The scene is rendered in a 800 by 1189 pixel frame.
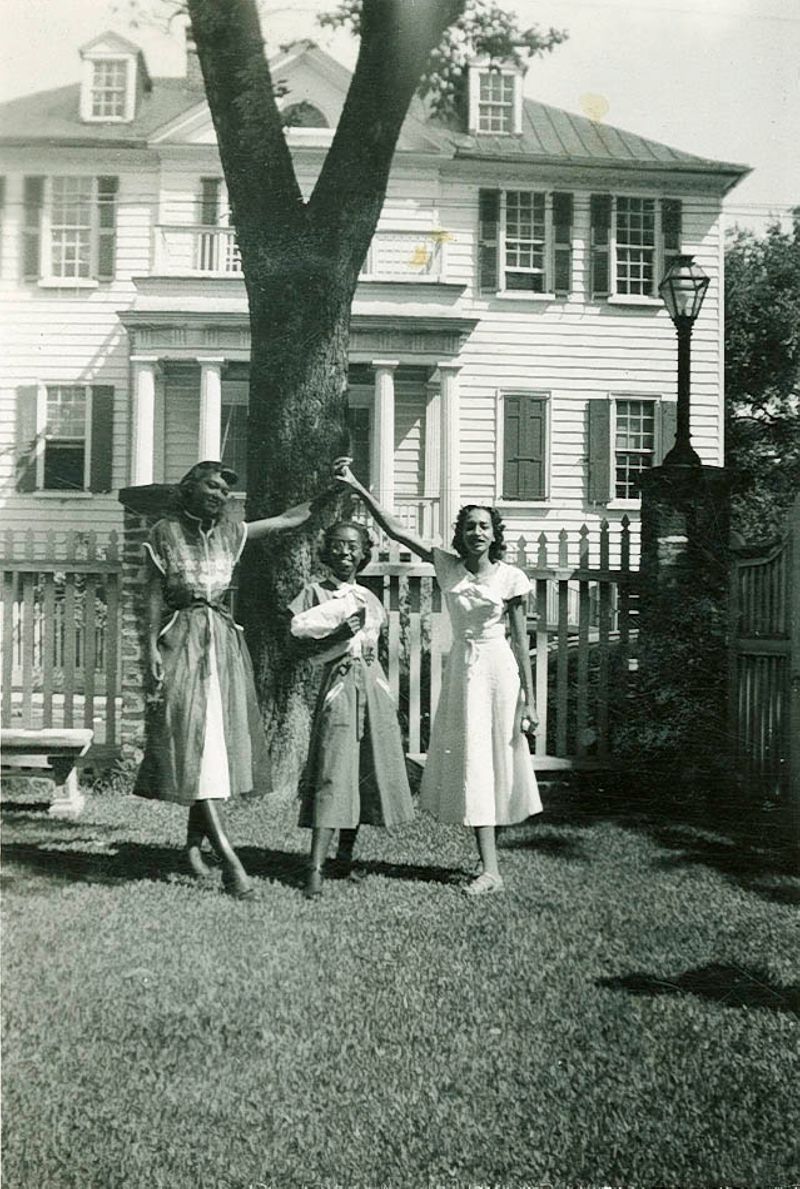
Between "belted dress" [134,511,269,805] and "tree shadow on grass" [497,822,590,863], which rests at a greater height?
"belted dress" [134,511,269,805]

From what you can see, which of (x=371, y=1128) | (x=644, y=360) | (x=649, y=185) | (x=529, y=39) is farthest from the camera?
(x=644, y=360)

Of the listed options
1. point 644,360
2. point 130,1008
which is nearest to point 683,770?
point 644,360

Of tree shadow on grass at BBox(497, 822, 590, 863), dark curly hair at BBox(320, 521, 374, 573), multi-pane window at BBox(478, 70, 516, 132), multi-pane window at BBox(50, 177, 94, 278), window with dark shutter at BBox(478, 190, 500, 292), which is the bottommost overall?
tree shadow on grass at BBox(497, 822, 590, 863)

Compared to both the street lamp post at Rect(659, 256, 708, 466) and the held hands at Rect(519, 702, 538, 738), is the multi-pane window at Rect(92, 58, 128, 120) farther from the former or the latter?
the held hands at Rect(519, 702, 538, 738)

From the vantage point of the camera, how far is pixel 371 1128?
2.40 meters

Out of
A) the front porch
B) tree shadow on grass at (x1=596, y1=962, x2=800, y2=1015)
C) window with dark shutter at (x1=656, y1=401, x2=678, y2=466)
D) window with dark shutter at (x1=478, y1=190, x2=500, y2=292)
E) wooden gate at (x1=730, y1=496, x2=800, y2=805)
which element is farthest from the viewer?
window with dark shutter at (x1=656, y1=401, x2=678, y2=466)

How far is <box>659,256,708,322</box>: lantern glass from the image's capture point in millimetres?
3920

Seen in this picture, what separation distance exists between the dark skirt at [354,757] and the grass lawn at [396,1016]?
261mm

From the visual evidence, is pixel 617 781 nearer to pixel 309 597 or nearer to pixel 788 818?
pixel 788 818

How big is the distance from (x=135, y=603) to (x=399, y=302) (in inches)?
75.0

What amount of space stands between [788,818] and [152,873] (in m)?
2.57

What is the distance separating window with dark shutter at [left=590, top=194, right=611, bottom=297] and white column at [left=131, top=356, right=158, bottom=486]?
6.21 feet

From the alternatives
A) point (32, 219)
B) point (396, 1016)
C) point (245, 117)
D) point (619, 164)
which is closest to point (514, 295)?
point (619, 164)

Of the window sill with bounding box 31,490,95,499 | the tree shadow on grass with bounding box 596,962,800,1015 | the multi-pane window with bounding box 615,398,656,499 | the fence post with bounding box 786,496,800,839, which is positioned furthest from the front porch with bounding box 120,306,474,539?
the tree shadow on grass with bounding box 596,962,800,1015
